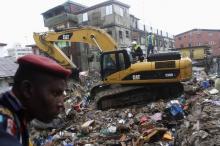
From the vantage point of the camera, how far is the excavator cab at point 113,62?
12.3 metres

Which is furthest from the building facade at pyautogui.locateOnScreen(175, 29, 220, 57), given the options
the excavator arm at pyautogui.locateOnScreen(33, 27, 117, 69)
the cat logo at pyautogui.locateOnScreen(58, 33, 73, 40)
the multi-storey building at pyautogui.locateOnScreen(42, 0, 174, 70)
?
the cat logo at pyautogui.locateOnScreen(58, 33, 73, 40)

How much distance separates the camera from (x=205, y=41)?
54.6 metres

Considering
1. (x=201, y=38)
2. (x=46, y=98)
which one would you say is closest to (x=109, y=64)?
(x=46, y=98)

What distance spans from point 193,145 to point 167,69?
6263 mm

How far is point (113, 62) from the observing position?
1249 centimetres

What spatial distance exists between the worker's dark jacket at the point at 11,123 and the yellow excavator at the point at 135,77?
10.9 metres

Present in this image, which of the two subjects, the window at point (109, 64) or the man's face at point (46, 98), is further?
the window at point (109, 64)

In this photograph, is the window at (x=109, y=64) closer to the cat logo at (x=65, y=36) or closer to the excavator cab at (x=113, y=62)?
the excavator cab at (x=113, y=62)

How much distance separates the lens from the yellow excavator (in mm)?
12258

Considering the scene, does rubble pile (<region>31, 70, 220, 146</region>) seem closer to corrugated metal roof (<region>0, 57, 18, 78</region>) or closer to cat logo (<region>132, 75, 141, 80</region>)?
cat logo (<region>132, 75, 141, 80</region>)

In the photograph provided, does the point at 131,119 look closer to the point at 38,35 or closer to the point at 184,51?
the point at 38,35

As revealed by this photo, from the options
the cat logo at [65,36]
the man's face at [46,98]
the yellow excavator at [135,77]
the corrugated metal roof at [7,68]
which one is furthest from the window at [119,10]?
the man's face at [46,98]

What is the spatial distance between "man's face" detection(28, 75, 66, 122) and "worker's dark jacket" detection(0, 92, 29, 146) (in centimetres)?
6

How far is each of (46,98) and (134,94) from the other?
37.7 feet
